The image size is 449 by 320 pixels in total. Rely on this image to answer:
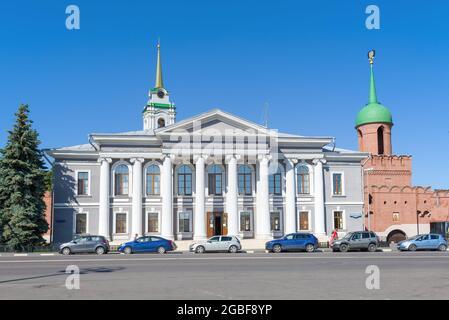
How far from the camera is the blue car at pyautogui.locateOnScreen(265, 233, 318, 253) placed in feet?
115

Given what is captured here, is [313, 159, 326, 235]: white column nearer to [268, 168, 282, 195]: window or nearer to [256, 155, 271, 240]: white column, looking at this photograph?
[268, 168, 282, 195]: window

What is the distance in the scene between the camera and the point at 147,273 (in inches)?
723

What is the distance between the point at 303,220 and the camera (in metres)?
46.7

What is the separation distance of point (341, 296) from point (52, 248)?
31.9 meters

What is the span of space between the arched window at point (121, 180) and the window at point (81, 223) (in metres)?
3.49

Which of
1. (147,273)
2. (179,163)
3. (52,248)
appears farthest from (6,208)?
(147,273)

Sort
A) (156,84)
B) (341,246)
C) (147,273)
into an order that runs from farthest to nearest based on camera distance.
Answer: (156,84)
(341,246)
(147,273)

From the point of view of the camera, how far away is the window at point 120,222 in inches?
1746

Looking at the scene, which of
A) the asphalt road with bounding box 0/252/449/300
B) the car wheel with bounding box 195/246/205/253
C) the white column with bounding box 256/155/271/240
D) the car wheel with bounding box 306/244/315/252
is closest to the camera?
the asphalt road with bounding box 0/252/449/300

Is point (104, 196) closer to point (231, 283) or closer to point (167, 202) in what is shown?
point (167, 202)

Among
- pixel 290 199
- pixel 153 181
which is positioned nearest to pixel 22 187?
pixel 153 181

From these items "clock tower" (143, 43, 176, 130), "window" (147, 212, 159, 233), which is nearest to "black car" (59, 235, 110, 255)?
"window" (147, 212, 159, 233)

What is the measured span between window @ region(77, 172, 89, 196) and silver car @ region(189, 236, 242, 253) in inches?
546
